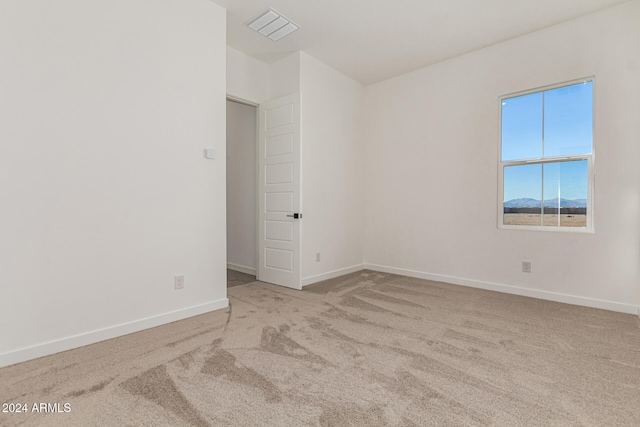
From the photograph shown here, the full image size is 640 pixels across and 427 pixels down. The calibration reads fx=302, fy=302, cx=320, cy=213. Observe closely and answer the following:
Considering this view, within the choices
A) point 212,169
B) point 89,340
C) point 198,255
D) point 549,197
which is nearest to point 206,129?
point 212,169

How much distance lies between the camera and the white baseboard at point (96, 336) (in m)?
1.97

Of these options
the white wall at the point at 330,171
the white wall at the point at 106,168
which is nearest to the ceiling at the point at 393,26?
the white wall at the point at 330,171

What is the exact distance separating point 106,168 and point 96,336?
4.20 feet

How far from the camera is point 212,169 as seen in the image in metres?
3.01

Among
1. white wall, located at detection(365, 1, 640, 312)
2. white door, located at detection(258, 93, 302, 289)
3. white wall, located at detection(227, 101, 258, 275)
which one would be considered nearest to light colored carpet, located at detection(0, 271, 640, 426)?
white wall, located at detection(365, 1, 640, 312)

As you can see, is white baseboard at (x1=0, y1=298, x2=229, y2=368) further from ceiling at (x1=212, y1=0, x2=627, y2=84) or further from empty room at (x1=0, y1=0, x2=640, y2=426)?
ceiling at (x1=212, y1=0, x2=627, y2=84)

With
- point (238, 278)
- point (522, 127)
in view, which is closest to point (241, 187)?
point (238, 278)

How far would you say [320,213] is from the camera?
4.29 m

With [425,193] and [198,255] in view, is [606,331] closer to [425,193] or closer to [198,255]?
[425,193]

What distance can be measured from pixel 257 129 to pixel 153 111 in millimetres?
1824

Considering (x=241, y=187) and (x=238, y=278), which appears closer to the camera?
(x=238, y=278)

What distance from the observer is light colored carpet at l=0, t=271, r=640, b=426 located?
1.48 meters

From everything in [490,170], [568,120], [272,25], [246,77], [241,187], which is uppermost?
[272,25]

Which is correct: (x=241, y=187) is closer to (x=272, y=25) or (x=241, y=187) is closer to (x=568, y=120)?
(x=272, y=25)
